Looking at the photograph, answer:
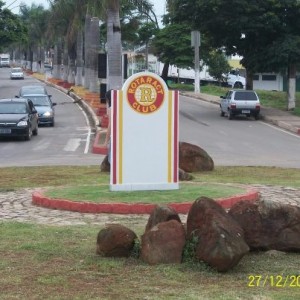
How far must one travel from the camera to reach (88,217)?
1126 cm

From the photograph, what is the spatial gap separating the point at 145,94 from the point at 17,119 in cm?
1818

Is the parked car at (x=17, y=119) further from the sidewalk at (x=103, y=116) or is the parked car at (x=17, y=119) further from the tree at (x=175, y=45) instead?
the tree at (x=175, y=45)

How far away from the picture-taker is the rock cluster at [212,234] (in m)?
7.52

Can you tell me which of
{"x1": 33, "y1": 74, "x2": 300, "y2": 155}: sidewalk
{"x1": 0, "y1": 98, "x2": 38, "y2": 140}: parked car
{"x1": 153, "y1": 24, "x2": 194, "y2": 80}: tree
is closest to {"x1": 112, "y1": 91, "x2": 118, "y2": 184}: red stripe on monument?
{"x1": 33, "y1": 74, "x2": 300, "y2": 155}: sidewalk

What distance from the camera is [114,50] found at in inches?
1275

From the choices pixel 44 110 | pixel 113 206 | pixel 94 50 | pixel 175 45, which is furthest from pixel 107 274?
pixel 175 45

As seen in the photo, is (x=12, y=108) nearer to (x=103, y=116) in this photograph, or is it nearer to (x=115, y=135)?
(x=103, y=116)

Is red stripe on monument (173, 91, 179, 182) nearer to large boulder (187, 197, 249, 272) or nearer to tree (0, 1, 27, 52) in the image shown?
large boulder (187, 197, 249, 272)

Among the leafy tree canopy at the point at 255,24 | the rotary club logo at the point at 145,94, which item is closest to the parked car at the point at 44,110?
the leafy tree canopy at the point at 255,24

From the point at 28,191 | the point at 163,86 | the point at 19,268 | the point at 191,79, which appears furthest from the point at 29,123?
the point at 191,79

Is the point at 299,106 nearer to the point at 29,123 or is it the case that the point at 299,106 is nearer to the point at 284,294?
the point at 29,123

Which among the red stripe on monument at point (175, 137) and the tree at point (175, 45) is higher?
the tree at point (175, 45)
